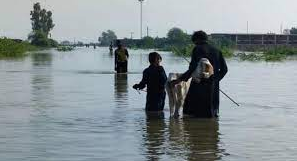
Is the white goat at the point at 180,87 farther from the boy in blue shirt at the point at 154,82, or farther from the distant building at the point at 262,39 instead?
the distant building at the point at 262,39

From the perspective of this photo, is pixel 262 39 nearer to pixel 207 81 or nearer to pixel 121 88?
pixel 121 88

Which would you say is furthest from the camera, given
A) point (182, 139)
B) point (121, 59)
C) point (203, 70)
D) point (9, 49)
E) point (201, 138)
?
point (9, 49)

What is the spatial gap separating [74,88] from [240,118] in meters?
7.93

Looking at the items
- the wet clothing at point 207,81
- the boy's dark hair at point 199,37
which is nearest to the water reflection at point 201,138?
the wet clothing at point 207,81

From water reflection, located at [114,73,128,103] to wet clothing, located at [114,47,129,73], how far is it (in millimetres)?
588

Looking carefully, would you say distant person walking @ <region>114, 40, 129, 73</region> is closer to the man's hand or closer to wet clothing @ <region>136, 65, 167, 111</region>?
wet clothing @ <region>136, 65, 167, 111</region>

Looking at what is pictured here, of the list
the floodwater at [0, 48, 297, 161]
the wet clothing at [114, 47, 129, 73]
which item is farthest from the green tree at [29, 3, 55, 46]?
the floodwater at [0, 48, 297, 161]

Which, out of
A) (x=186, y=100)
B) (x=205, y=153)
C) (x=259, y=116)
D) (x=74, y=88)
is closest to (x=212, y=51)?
Result: (x=186, y=100)

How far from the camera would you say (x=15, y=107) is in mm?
13914

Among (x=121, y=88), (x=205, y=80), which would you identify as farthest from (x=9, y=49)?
(x=205, y=80)

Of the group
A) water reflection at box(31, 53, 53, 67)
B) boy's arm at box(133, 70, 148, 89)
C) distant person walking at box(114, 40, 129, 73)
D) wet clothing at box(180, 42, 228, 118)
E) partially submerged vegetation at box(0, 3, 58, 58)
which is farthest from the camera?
partially submerged vegetation at box(0, 3, 58, 58)

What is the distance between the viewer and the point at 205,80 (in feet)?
37.6

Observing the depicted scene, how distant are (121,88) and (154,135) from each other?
31.0ft

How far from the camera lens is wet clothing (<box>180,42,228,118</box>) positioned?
11.5 m
